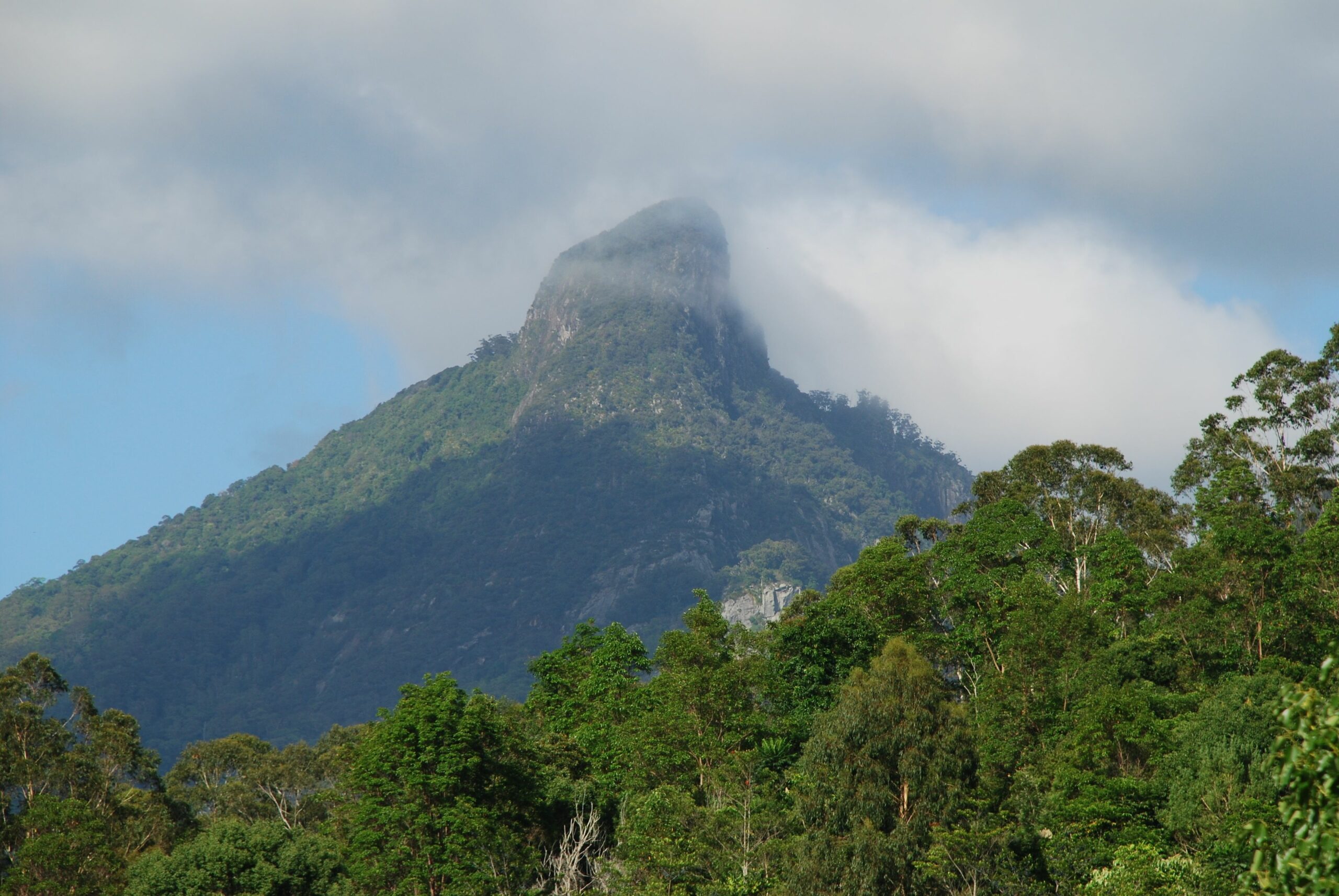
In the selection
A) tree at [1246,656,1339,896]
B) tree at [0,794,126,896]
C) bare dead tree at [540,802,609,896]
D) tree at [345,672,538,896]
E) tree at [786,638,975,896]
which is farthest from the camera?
tree at [0,794,126,896]

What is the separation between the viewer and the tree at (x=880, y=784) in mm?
34969

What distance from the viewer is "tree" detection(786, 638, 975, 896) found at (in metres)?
35.0

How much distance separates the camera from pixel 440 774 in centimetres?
5022

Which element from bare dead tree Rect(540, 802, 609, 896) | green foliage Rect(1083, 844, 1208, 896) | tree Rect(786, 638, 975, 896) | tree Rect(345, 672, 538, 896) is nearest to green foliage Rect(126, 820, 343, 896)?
tree Rect(345, 672, 538, 896)

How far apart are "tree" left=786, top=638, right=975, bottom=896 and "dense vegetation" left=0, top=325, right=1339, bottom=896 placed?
88mm

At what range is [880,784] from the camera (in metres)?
36.7

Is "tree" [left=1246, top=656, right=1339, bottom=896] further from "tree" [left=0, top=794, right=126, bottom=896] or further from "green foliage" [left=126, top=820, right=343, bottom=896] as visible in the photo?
"tree" [left=0, top=794, right=126, bottom=896]

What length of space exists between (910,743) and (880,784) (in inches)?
57.8

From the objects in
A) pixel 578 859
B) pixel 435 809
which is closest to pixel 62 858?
pixel 435 809

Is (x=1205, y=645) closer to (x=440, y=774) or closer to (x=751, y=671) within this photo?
(x=751, y=671)

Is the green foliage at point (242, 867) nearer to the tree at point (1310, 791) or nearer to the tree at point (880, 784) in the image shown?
the tree at point (880, 784)

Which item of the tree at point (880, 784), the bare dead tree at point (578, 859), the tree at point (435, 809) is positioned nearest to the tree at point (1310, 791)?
the tree at point (880, 784)

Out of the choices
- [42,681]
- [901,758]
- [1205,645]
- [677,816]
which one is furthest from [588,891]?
[42,681]

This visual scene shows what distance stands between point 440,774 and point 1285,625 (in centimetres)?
3357
